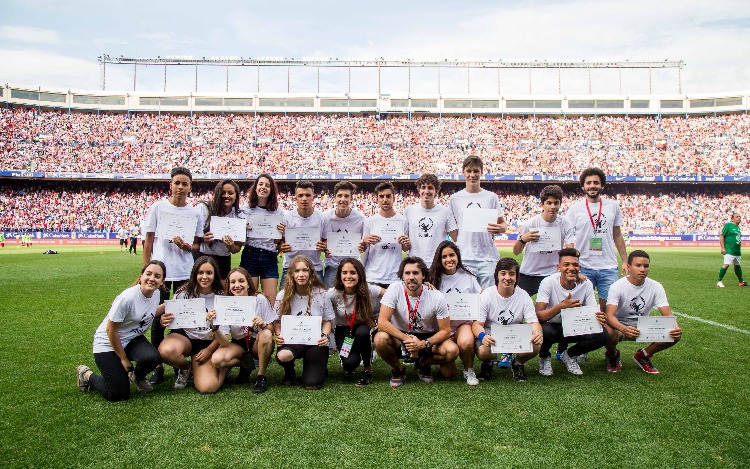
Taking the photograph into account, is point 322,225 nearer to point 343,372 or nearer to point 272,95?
point 343,372

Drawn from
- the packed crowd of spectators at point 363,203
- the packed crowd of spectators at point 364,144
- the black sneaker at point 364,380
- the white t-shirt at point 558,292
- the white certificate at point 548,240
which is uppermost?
the packed crowd of spectators at point 364,144

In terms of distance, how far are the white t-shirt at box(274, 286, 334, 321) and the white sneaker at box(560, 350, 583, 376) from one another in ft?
8.57

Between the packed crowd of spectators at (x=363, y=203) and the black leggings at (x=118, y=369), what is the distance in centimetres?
3514

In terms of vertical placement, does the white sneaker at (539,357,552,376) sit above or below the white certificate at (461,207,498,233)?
below

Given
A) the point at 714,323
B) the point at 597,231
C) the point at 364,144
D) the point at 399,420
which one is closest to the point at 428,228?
the point at 597,231

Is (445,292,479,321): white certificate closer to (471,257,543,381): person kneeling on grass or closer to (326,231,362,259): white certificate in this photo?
(471,257,543,381): person kneeling on grass

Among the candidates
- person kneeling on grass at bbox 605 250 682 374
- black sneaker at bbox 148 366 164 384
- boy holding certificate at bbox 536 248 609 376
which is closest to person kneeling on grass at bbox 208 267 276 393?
black sneaker at bbox 148 366 164 384

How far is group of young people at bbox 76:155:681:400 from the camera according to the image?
4957 millimetres

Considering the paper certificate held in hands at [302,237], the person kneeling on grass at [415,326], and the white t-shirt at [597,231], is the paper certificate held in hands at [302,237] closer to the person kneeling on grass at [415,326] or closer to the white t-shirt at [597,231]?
the person kneeling on grass at [415,326]

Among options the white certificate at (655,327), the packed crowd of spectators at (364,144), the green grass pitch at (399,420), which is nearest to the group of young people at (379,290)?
the white certificate at (655,327)

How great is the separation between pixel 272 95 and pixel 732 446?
4913cm

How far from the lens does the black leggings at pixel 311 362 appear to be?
4.97 metres

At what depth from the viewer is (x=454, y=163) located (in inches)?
1724

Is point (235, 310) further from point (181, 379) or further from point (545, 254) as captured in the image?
point (545, 254)
